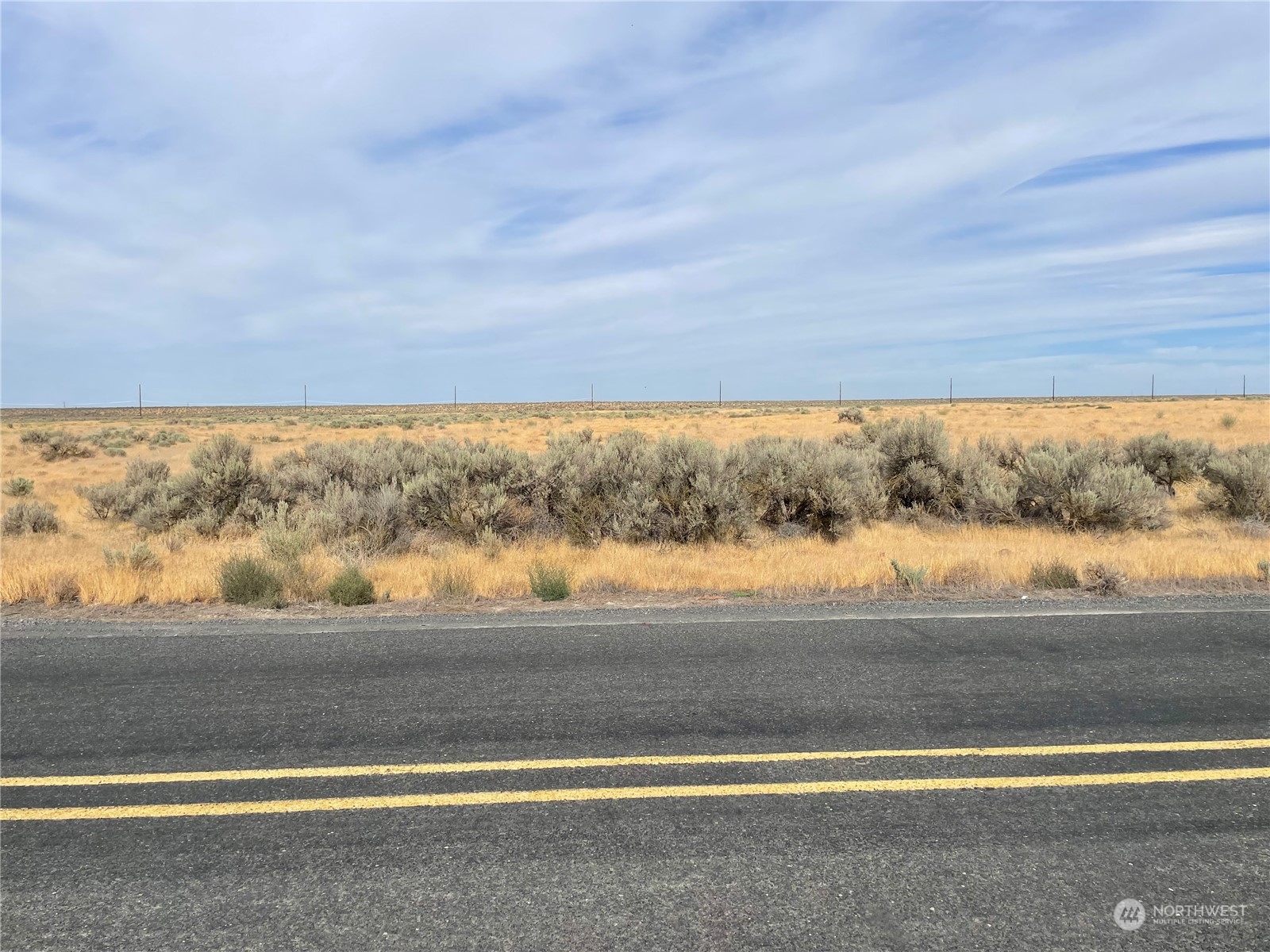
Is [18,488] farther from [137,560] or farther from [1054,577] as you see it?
[1054,577]

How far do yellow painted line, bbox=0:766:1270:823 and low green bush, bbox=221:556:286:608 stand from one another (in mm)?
4949

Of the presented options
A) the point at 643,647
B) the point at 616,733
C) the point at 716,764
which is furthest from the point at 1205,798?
the point at 643,647

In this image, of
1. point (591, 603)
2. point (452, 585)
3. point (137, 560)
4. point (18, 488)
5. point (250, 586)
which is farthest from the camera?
point (18, 488)

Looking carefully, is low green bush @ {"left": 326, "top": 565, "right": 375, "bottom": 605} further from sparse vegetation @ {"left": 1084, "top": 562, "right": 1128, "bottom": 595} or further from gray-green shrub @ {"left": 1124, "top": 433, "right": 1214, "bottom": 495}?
gray-green shrub @ {"left": 1124, "top": 433, "right": 1214, "bottom": 495}

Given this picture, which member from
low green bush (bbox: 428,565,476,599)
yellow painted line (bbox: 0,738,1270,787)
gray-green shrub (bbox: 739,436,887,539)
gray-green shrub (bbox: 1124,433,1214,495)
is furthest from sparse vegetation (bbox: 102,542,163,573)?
gray-green shrub (bbox: 1124,433,1214,495)

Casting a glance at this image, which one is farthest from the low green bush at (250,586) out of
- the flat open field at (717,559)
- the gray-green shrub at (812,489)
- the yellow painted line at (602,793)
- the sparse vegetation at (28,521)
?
the sparse vegetation at (28,521)

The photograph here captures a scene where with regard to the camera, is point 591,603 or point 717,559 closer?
point 591,603

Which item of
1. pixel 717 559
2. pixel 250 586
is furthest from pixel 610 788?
pixel 717 559

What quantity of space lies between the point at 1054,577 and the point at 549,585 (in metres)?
5.85

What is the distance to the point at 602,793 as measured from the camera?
4.18m

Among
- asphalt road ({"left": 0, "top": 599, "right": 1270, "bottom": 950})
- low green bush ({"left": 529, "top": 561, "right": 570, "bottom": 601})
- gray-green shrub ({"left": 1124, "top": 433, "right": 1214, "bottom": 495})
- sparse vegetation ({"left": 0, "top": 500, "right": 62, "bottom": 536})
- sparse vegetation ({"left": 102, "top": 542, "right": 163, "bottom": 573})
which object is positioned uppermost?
gray-green shrub ({"left": 1124, "top": 433, "right": 1214, "bottom": 495})

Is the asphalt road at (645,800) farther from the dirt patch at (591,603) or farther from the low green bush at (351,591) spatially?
the low green bush at (351,591)

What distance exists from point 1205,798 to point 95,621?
9241 mm

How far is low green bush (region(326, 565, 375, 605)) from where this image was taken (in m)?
9.04
